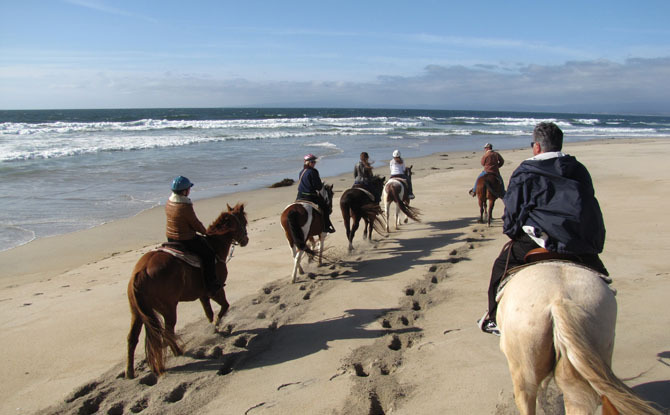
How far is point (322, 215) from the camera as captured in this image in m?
7.54

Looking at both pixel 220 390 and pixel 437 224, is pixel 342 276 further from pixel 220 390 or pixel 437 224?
pixel 437 224

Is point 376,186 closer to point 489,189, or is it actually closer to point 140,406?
point 489,189

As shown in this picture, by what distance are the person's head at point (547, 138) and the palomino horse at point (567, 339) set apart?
0.93m

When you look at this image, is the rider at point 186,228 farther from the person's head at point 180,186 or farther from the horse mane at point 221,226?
the horse mane at point 221,226

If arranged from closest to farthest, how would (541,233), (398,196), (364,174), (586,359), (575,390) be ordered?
(586,359) < (575,390) < (541,233) < (364,174) < (398,196)

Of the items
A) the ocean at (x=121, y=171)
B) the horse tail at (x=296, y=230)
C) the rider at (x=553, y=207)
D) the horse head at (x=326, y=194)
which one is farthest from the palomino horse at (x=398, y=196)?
the ocean at (x=121, y=171)

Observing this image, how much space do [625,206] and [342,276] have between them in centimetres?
758

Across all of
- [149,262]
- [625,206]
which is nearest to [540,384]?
[149,262]

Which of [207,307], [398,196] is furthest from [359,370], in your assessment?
[398,196]

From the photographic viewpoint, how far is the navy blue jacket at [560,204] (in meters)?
2.91

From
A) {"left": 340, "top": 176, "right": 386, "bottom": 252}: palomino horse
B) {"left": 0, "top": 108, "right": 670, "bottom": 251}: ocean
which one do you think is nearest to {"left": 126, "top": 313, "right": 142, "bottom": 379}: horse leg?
{"left": 340, "top": 176, "right": 386, "bottom": 252}: palomino horse

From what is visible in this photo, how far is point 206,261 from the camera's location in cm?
495

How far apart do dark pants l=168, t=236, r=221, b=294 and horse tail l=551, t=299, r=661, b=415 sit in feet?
12.0

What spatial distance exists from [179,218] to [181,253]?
41 cm
